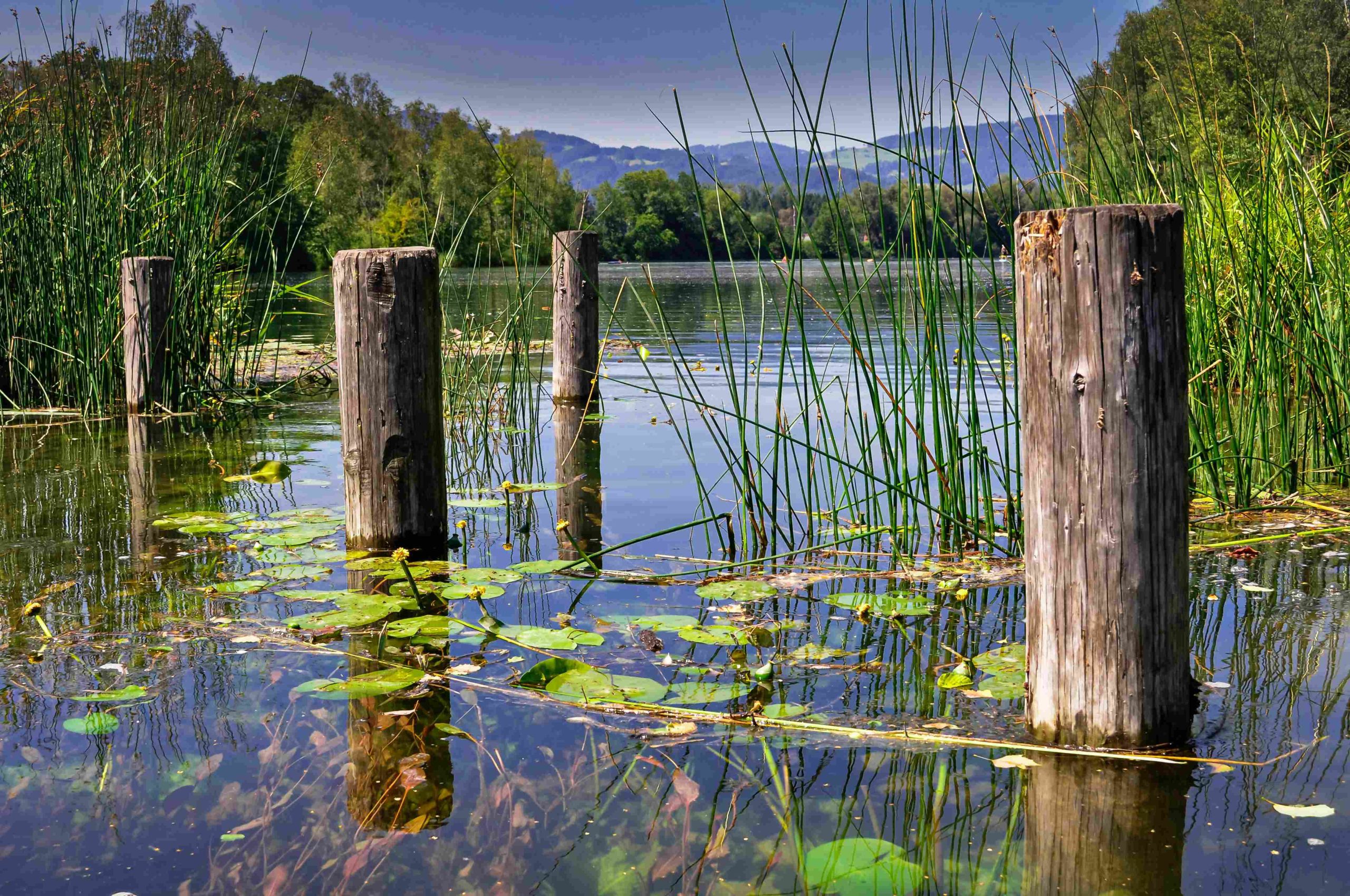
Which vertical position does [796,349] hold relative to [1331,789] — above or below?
above

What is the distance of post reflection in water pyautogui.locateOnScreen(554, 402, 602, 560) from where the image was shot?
3.53 m

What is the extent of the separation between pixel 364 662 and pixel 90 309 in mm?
3740

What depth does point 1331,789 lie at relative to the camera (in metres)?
1.75

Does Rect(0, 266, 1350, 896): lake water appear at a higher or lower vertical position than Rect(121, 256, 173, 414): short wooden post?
lower

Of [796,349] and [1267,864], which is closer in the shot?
→ [1267,864]

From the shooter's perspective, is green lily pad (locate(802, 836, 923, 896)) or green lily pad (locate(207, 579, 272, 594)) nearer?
green lily pad (locate(802, 836, 923, 896))

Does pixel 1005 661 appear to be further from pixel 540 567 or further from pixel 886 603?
pixel 540 567

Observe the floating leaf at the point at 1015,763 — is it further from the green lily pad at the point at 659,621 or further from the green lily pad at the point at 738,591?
the green lily pad at the point at 738,591

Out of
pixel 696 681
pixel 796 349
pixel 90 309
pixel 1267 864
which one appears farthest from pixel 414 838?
pixel 796 349

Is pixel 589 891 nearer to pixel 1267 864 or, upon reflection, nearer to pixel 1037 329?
pixel 1267 864

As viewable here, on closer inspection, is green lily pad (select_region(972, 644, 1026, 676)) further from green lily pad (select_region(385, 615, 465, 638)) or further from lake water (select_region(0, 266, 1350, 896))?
green lily pad (select_region(385, 615, 465, 638))

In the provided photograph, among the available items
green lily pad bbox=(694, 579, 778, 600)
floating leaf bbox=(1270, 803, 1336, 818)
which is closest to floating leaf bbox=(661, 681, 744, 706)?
green lily pad bbox=(694, 579, 778, 600)

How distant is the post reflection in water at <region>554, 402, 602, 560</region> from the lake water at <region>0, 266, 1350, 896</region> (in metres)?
0.14

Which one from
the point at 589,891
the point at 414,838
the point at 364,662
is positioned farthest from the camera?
the point at 364,662
